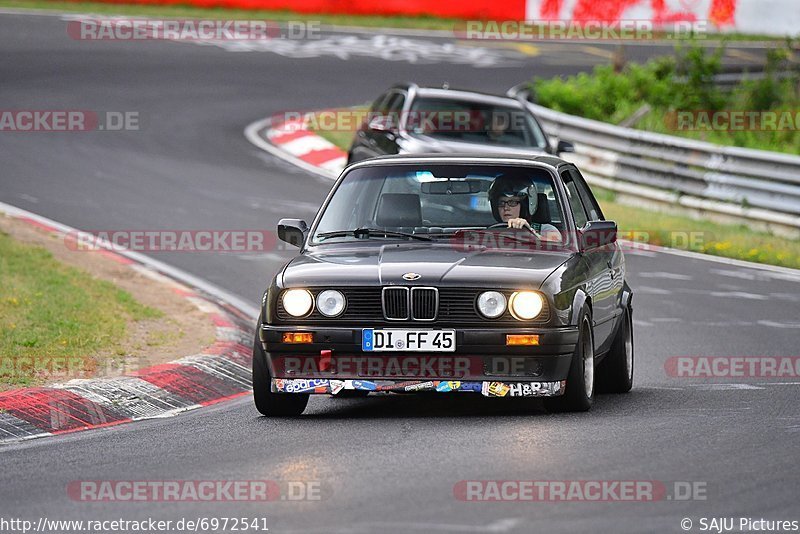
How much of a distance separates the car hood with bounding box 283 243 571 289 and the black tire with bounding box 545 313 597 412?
409mm

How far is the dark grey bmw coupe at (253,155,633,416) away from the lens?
8.43 m

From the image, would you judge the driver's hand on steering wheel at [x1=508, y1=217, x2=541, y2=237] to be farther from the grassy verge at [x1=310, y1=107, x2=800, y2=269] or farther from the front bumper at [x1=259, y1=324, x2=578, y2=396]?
the grassy verge at [x1=310, y1=107, x2=800, y2=269]

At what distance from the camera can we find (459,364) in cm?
843

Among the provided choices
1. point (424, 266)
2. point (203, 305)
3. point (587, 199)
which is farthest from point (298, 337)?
point (203, 305)

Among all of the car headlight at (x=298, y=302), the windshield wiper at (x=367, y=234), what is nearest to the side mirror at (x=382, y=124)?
the windshield wiper at (x=367, y=234)

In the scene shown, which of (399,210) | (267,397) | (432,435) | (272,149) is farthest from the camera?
(272,149)

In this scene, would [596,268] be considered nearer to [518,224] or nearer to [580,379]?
[518,224]

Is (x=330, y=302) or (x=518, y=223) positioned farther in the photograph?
(x=518, y=223)

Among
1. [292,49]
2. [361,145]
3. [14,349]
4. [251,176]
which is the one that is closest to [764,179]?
[361,145]

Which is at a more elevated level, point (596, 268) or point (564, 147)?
point (596, 268)

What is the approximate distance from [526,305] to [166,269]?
299 inches

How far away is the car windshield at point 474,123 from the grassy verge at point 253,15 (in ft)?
55.0

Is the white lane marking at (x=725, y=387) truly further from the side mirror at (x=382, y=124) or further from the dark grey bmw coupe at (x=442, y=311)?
the side mirror at (x=382, y=124)

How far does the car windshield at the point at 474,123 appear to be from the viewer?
1883 centimetres
